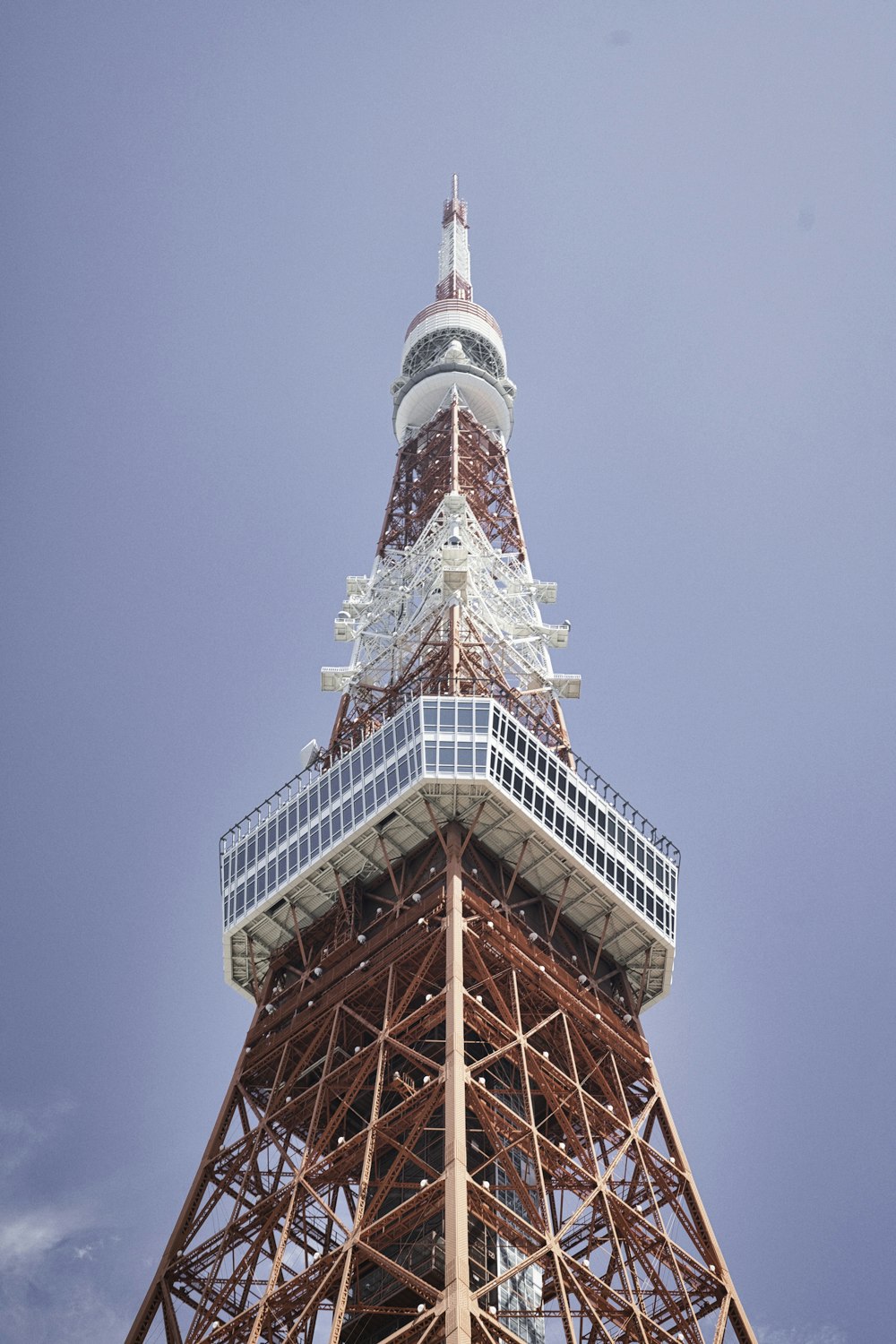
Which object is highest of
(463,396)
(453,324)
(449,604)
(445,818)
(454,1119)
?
(453,324)

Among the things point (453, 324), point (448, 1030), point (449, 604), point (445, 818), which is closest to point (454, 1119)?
point (448, 1030)

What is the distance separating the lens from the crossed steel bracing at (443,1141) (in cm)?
3947

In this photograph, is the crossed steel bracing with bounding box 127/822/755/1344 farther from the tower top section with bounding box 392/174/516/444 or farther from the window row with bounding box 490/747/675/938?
the tower top section with bounding box 392/174/516/444

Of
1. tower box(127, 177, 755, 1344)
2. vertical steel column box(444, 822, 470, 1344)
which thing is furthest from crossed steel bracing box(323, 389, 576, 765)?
vertical steel column box(444, 822, 470, 1344)

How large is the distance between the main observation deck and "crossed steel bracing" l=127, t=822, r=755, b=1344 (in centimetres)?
91

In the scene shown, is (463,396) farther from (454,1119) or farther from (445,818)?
(454,1119)

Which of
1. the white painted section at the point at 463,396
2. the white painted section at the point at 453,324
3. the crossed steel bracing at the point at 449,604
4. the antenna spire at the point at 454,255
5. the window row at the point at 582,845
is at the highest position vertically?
the antenna spire at the point at 454,255

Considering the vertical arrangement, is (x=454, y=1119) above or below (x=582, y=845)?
below

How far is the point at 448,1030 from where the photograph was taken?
43906 millimetres

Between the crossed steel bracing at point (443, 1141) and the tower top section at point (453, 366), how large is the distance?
3322 centimetres

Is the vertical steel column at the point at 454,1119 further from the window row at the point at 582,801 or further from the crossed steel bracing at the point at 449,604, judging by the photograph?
the crossed steel bracing at the point at 449,604

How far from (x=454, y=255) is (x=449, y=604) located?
111 ft

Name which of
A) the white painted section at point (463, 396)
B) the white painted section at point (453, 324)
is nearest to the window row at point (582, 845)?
the white painted section at point (463, 396)

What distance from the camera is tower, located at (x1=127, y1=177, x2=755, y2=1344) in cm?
4044
